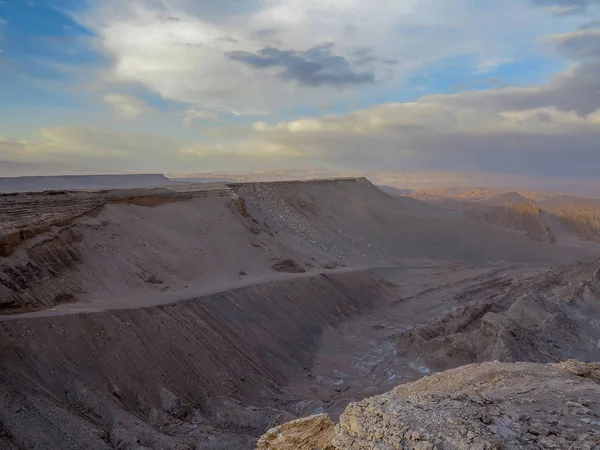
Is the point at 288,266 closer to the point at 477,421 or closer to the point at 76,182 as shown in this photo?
the point at 477,421

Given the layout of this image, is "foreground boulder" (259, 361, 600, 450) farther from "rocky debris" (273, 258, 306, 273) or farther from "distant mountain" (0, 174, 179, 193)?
"distant mountain" (0, 174, 179, 193)

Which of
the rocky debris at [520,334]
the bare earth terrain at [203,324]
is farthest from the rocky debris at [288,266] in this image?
the rocky debris at [520,334]

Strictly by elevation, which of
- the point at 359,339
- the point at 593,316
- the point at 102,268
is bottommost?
the point at 359,339

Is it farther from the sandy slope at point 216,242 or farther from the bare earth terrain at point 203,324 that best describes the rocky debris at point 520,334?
the sandy slope at point 216,242

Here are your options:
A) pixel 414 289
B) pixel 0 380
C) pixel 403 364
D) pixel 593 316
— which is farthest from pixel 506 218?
pixel 0 380

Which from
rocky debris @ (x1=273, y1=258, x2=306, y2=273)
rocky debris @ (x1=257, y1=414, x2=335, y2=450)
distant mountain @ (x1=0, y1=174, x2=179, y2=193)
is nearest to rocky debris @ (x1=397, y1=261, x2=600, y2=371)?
rocky debris @ (x1=273, y1=258, x2=306, y2=273)

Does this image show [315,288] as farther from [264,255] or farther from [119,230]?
[119,230]
